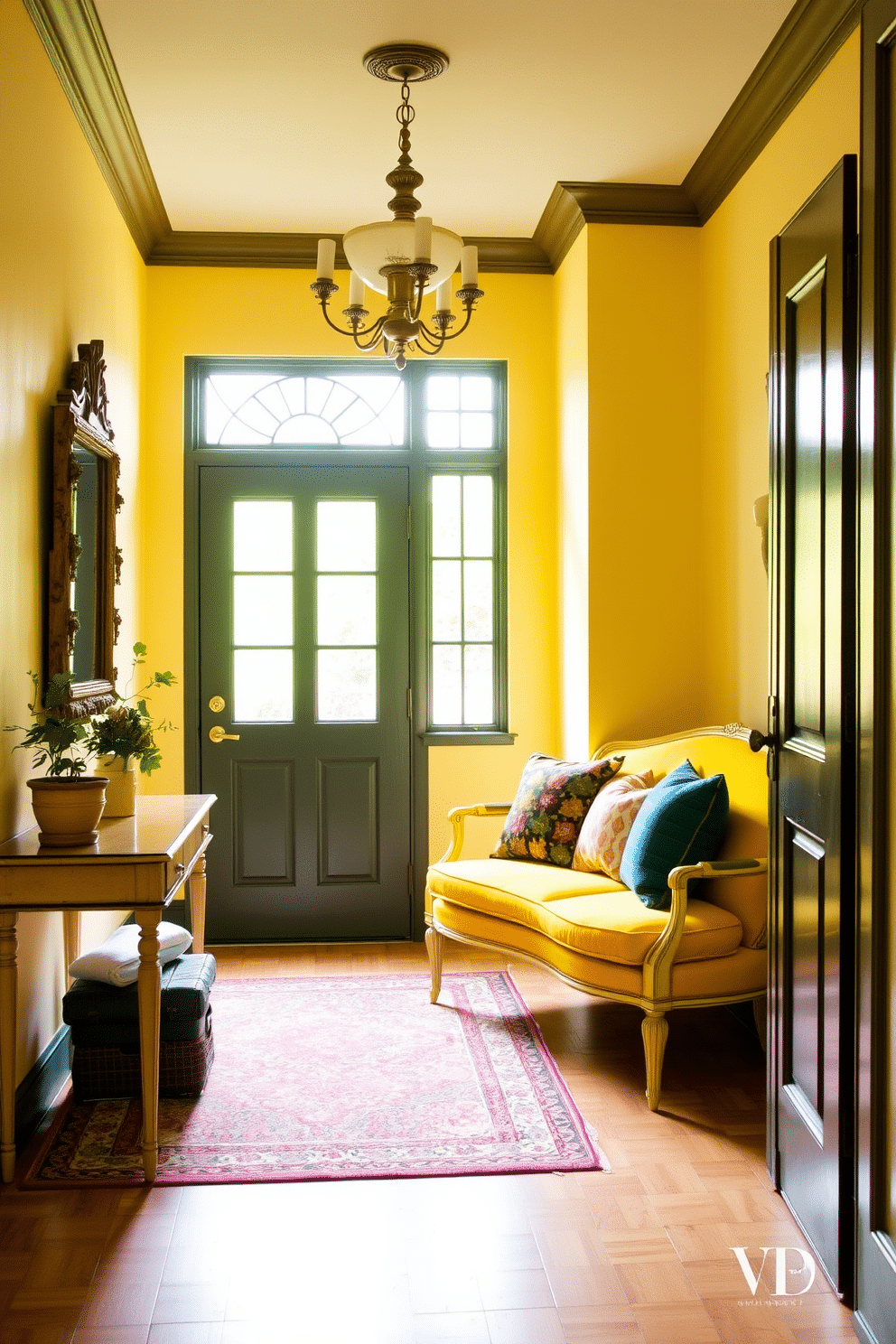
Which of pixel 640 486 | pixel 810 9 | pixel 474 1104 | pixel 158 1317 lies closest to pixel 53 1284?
pixel 158 1317

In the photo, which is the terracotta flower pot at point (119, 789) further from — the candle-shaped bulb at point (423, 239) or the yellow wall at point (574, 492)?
the yellow wall at point (574, 492)

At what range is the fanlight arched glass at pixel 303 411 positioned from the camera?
515 centimetres

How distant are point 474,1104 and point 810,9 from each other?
129 inches

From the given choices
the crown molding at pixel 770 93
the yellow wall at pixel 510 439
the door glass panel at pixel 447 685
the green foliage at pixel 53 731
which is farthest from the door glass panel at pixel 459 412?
the green foliage at pixel 53 731

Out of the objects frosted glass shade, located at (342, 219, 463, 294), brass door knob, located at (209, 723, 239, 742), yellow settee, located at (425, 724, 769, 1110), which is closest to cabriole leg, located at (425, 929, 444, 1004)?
yellow settee, located at (425, 724, 769, 1110)

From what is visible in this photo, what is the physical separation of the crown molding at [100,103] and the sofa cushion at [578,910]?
2823mm

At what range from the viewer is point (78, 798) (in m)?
2.86

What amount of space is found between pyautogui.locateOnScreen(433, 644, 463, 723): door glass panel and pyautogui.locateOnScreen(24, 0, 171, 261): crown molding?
221cm

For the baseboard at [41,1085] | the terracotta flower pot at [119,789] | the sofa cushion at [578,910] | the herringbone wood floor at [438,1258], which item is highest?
the terracotta flower pot at [119,789]

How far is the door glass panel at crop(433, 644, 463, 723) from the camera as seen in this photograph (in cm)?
522

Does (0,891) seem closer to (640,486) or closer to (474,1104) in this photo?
(474,1104)

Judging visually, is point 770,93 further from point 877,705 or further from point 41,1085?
point 41,1085

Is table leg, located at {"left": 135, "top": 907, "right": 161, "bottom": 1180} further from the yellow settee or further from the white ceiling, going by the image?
the white ceiling

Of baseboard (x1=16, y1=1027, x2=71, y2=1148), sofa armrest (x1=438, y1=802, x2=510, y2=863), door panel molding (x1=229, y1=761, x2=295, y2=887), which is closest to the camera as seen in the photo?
baseboard (x1=16, y1=1027, x2=71, y2=1148)
